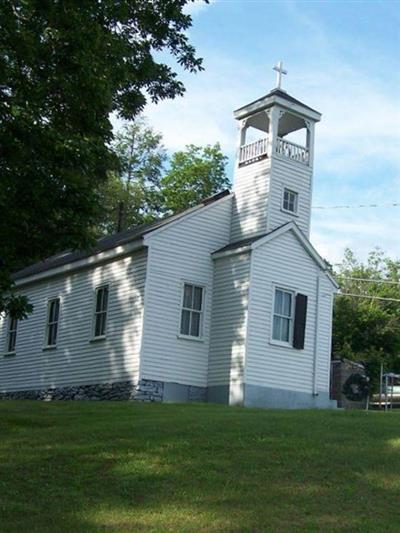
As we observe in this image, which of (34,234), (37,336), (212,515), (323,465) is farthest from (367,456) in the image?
(37,336)

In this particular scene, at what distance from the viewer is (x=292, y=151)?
23.0m

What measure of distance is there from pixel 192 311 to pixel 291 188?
15.3 feet

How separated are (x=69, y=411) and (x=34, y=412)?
704mm

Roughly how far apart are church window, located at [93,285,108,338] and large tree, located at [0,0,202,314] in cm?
795

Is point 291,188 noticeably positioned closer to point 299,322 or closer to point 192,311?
point 299,322

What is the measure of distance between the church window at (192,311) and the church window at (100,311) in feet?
7.82

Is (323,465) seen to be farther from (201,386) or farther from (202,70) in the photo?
(201,386)

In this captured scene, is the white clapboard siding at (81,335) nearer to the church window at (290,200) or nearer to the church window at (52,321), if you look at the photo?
the church window at (52,321)

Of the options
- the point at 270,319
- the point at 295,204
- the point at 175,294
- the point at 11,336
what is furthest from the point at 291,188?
the point at 11,336

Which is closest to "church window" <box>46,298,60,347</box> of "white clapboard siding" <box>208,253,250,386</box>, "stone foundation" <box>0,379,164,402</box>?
"stone foundation" <box>0,379,164,402</box>

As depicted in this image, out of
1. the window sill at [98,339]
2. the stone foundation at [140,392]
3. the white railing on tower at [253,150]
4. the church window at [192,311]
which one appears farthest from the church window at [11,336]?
the white railing on tower at [253,150]

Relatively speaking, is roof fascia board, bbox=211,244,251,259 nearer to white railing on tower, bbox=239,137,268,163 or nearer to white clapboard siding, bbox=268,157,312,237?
white clapboard siding, bbox=268,157,312,237

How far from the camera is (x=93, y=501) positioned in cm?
826

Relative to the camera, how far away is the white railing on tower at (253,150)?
22.6 m
